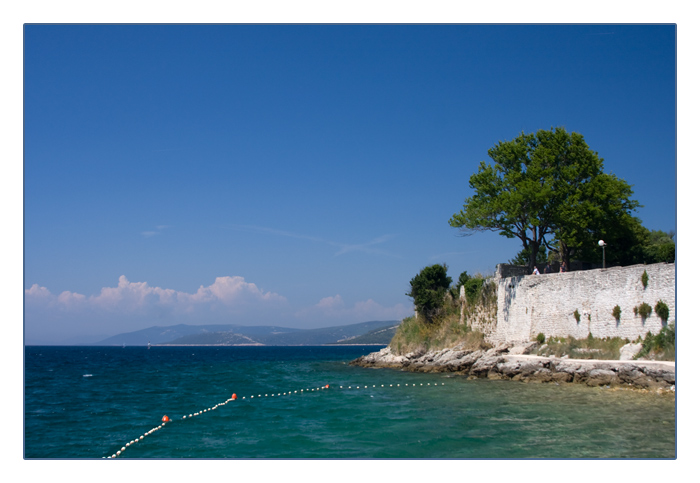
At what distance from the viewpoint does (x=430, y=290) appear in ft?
115

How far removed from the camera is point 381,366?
116 ft

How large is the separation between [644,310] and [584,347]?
3346mm

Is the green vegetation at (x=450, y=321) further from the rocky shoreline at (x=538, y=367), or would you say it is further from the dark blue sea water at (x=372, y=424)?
the dark blue sea water at (x=372, y=424)

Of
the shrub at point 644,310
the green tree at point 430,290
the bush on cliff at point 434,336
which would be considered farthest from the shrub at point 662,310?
the green tree at point 430,290

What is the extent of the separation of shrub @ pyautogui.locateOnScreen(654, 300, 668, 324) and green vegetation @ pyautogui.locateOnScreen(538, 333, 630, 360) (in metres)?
1.80

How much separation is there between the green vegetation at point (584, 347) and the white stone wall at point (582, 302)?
285 millimetres

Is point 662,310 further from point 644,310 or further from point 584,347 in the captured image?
point 584,347

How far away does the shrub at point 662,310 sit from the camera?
18.6 metres

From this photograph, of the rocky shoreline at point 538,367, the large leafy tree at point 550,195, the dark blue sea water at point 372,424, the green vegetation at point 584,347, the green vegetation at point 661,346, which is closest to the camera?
the dark blue sea water at point 372,424

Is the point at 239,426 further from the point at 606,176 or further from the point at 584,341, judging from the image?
the point at 606,176

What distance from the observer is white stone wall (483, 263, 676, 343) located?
19.3 meters

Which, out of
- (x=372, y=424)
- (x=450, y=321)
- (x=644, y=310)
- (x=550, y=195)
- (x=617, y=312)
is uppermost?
(x=550, y=195)

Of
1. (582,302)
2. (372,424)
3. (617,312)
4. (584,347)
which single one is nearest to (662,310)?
(617,312)
